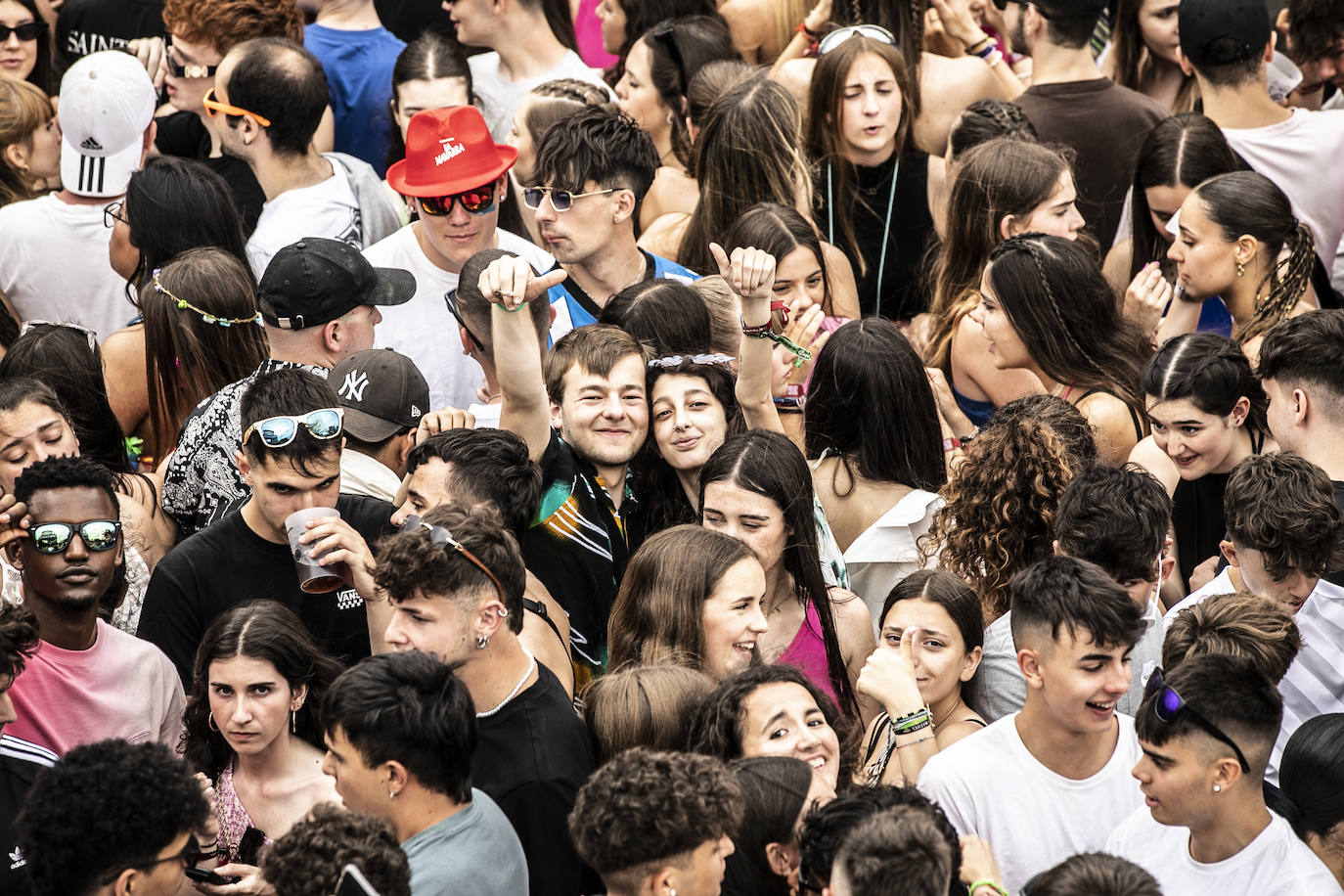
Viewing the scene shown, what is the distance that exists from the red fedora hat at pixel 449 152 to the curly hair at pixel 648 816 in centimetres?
344

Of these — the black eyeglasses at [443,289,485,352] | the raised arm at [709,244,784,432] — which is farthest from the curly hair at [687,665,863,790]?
the black eyeglasses at [443,289,485,352]

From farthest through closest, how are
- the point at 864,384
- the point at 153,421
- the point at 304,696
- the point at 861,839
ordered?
the point at 153,421
the point at 864,384
the point at 304,696
the point at 861,839

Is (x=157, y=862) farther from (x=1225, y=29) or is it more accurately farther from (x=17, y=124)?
(x=1225, y=29)

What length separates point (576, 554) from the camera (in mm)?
4930

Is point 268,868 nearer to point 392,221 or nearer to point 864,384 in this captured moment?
point 864,384

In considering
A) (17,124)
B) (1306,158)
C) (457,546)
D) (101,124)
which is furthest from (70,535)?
(1306,158)

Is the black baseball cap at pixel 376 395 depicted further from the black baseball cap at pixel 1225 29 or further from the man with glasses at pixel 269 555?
the black baseball cap at pixel 1225 29

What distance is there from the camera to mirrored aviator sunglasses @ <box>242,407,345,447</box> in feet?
14.8

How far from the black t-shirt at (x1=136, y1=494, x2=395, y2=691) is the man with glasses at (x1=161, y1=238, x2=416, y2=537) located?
0.24 meters

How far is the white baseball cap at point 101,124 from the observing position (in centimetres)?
645

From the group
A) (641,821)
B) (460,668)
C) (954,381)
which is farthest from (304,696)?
(954,381)

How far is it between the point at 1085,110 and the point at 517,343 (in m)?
3.57

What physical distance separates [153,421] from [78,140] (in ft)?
5.24

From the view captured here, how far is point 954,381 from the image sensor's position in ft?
20.5
